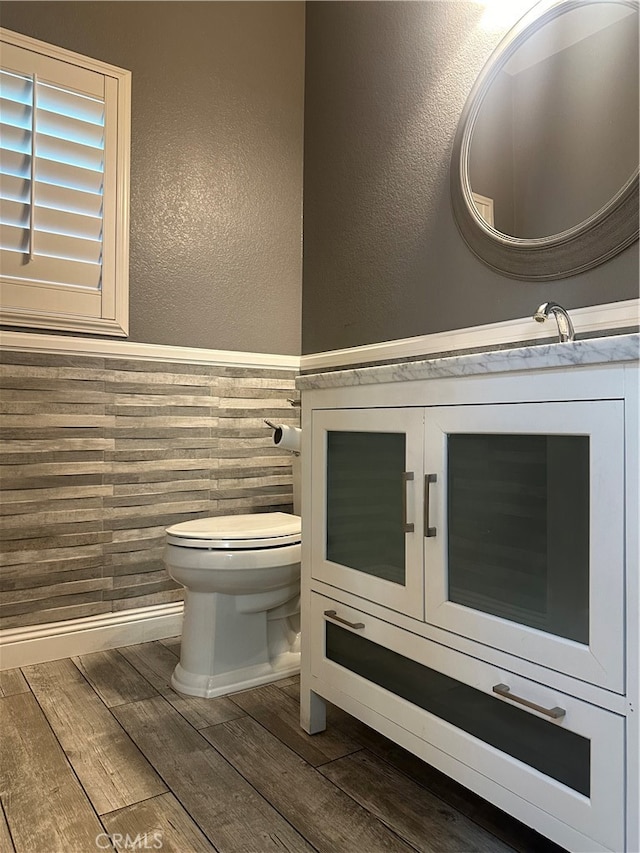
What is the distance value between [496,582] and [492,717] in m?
0.22

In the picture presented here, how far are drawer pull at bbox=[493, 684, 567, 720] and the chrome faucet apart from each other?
0.76m

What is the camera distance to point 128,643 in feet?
6.80

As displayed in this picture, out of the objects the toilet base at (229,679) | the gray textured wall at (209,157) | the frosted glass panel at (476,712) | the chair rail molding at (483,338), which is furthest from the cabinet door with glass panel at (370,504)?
the gray textured wall at (209,157)

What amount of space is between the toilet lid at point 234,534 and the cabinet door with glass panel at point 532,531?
0.66 metres

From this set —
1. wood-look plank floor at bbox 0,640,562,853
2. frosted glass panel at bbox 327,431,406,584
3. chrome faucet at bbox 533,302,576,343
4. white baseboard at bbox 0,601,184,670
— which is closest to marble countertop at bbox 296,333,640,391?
frosted glass panel at bbox 327,431,406,584

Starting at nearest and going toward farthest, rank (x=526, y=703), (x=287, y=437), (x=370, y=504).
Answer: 1. (x=526, y=703)
2. (x=370, y=504)
3. (x=287, y=437)

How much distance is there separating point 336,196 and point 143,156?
2.41 ft

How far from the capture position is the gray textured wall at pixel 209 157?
83.7 inches

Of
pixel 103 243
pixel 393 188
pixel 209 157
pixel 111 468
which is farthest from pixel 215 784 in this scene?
pixel 209 157

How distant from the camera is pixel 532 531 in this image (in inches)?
37.7

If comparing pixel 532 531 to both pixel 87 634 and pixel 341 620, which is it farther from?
pixel 87 634

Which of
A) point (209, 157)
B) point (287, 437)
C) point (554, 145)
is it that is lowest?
point (287, 437)

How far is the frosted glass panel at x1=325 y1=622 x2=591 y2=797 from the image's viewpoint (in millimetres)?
880

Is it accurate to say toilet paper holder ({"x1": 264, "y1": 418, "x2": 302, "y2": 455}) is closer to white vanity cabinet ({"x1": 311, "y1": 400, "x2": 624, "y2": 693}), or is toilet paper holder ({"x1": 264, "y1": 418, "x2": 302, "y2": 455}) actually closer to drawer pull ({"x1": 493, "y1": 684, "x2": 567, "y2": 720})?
white vanity cabinet ({"x1": 311, "y1": 400, "x2": 624, "y2": 693})
